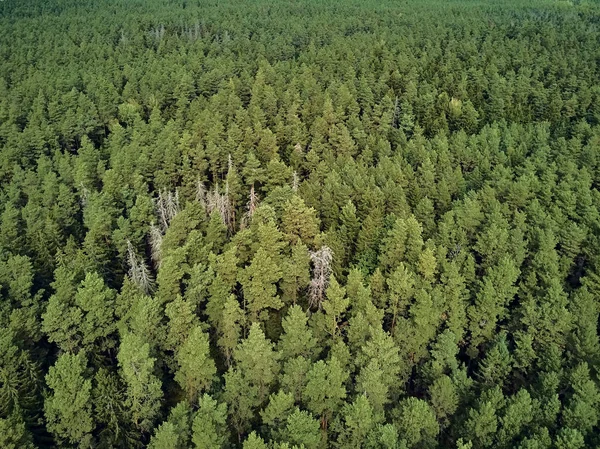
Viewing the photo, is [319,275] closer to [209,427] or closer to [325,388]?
[325,388]

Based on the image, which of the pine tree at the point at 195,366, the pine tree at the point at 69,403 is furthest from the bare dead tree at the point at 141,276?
the pine tree at the point at 69,403

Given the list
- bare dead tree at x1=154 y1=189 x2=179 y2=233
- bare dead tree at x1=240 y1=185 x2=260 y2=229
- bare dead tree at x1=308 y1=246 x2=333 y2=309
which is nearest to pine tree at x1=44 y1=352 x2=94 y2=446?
bare dead tree at x1=308 y1=246 x2=333 y2=309

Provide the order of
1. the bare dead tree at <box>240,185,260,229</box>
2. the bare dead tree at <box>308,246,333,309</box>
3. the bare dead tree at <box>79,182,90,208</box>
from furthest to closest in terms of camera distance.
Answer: the bare dead tree at <box>79,182,90,208</box>, the bare dead tree at <box>240,185,260,229</box>, the bare dead tree at <box>308,246,333,309</box>

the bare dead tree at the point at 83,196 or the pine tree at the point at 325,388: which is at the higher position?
the pine tree at the point at 325,388

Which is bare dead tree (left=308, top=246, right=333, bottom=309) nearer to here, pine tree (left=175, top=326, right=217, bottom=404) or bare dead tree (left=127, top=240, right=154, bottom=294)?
pine tree (left=175, top=326, right=217, bottom=404)

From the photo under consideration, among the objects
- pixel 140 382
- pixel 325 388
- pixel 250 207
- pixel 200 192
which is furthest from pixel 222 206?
pixel 325 388

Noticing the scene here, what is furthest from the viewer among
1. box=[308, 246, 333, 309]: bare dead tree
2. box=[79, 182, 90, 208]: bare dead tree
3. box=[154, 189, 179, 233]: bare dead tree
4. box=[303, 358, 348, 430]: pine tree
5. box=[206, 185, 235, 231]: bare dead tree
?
box=[79, 182, 90, 208]: bare dead tree

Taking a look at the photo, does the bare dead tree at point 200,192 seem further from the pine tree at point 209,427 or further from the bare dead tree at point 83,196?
the pine tree at point 209,427
